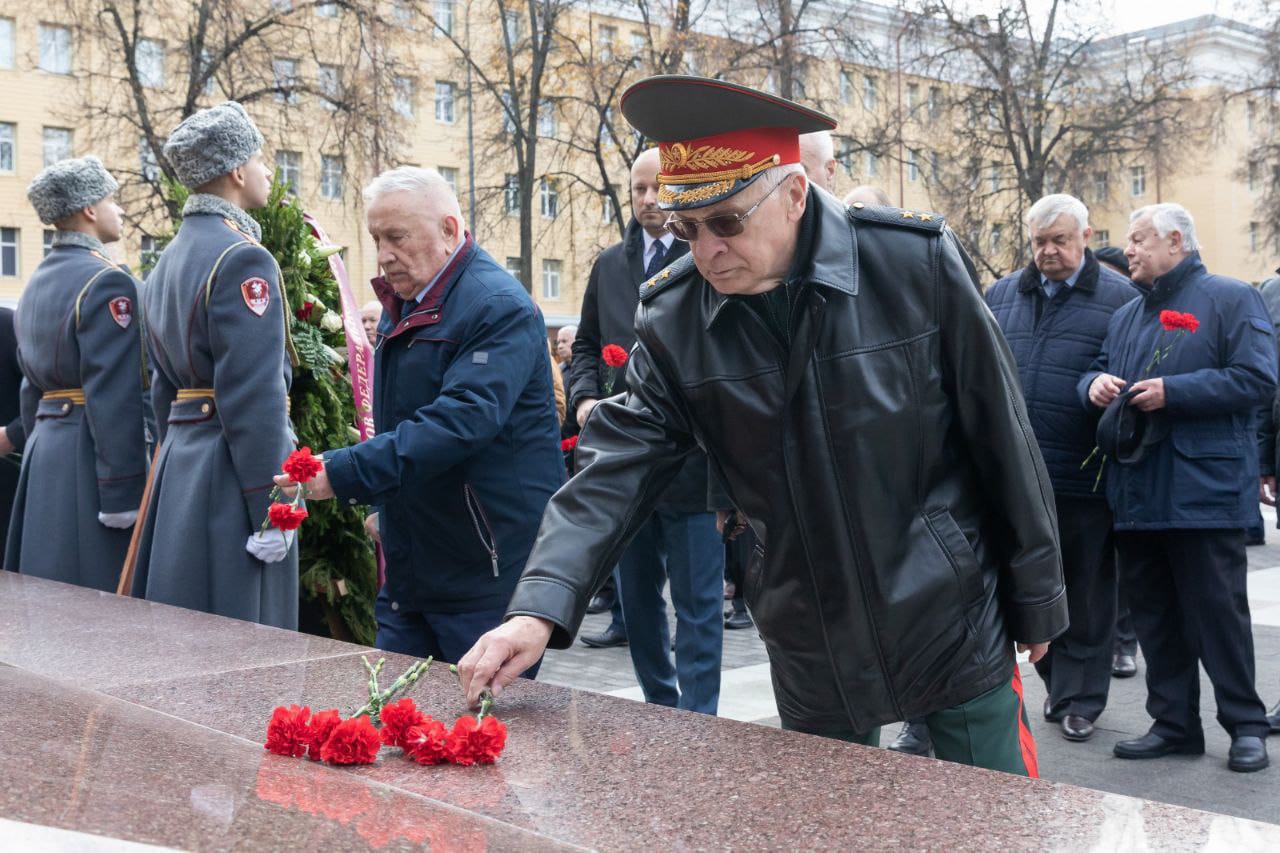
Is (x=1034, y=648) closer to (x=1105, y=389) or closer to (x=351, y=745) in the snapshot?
(x=351, y=745)

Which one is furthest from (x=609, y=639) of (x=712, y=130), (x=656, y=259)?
(x=712, y=130)

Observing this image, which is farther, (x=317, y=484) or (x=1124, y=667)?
(x=1124, y=667)

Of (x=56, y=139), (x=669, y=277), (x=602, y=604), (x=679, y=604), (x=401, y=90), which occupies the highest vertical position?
(x=56, y=139)

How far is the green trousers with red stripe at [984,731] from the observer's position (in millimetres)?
2963

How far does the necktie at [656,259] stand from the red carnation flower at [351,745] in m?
3.64

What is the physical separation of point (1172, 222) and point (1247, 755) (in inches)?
87.3

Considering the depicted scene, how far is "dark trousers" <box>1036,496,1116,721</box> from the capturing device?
6.44m

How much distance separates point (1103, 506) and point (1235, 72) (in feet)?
181

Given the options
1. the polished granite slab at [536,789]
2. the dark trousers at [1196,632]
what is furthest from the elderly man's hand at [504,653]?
the dark trousers at [1196,632]

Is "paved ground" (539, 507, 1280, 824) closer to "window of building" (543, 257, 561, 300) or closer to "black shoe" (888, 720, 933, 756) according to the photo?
"black shoe" (888, 720, 933, 756)

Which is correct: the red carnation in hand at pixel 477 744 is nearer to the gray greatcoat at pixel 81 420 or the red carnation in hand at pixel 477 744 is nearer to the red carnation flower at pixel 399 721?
the red carnation flower at pixel 399 721

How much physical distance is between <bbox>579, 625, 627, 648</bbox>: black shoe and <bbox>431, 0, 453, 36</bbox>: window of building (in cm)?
1771

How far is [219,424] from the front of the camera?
494 centimetres

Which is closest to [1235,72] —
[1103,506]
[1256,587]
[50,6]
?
[50,6]
